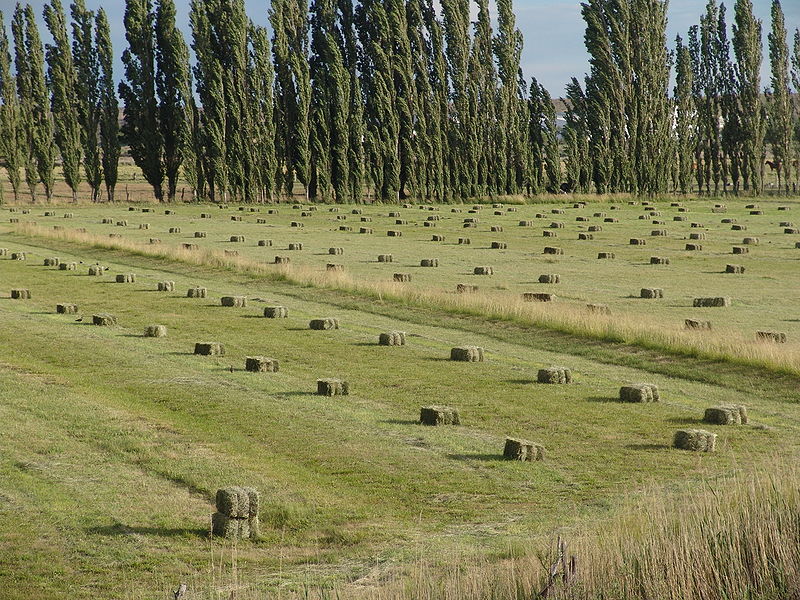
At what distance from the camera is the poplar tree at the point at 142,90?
91250mm

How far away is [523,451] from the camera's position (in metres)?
17.0

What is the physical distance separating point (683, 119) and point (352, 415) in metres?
89.3

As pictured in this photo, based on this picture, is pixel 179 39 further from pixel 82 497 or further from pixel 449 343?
pixel 82 497

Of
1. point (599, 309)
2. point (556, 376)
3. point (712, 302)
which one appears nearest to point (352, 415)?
point (556, 376)

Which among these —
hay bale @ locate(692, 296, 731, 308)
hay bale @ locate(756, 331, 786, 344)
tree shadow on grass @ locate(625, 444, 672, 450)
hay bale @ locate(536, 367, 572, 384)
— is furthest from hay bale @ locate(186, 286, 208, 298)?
tree shadow on grass @ locate(625, 444, 672, 450)

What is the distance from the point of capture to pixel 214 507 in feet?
47.9

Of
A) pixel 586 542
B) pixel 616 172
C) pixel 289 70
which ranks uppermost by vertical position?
pixel 289 70

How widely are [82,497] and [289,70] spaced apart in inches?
3265

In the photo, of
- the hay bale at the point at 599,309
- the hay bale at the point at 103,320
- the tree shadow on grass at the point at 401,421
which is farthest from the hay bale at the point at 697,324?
the hay bale at the point at 103,320

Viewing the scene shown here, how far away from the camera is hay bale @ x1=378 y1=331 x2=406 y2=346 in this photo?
28.1 metres

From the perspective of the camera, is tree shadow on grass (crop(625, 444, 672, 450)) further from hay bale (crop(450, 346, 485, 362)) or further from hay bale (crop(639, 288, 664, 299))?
hay bale (crop(639, 288, 664, 299))

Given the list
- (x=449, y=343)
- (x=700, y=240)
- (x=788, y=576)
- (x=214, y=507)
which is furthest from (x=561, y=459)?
(x=700, y=240)

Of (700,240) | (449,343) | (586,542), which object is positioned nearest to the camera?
(586,542)

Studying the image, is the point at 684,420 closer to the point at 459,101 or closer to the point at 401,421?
the point at 401,421
